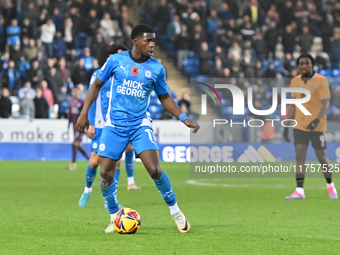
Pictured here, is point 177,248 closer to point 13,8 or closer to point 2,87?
point 2,87

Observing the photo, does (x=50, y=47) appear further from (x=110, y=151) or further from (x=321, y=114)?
(x=110, y=151)

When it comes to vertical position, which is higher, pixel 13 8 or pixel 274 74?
pixel 13 8

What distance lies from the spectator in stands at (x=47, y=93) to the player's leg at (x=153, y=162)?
14.9 m

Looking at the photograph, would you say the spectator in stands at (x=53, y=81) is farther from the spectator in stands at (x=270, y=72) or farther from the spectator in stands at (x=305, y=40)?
the spectator in stands at (x=305, y=40)

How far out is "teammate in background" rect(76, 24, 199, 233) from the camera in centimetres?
688

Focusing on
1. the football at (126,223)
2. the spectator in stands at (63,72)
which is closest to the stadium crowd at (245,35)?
the spectator in stands at (63,72)

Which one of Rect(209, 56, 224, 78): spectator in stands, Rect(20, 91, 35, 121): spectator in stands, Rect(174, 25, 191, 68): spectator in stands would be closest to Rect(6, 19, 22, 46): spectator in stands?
Rect(20, 91, 35, 121): spectator in stands

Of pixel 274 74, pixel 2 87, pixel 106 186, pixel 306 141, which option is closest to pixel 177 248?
pixel 106 186

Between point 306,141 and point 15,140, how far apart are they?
1209 cm

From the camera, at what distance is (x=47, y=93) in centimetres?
2139

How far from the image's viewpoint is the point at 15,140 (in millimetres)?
20578

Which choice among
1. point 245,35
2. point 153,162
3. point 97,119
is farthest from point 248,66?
point 153,162

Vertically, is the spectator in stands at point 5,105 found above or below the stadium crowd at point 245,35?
below

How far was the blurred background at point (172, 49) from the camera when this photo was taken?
2123 cm
